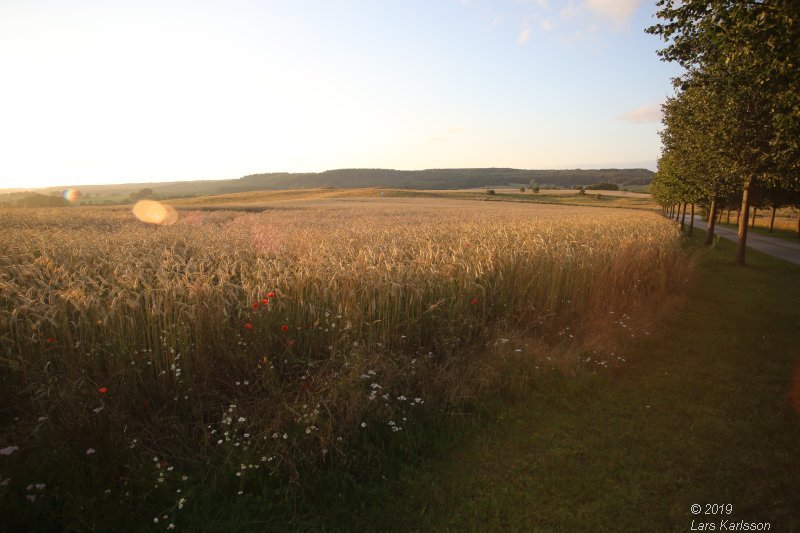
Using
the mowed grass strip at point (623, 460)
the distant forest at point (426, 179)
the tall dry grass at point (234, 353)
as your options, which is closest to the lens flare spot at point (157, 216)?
the tall dry grass at point (234, 353)

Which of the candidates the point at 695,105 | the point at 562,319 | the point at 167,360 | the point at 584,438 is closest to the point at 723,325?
the point at 562,319

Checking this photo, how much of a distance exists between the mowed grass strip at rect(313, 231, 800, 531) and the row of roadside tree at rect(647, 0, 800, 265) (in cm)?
496

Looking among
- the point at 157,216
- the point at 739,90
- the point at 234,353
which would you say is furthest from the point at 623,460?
the point at 157,216

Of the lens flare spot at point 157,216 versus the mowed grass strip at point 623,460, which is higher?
the lens flare spot at point 157,216

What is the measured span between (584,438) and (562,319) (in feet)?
10.7

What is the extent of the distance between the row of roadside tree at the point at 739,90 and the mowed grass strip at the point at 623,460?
4965mm

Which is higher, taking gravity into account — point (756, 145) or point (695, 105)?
point (695, 105)

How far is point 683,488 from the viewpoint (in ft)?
12.7

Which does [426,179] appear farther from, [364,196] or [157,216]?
[157,216]

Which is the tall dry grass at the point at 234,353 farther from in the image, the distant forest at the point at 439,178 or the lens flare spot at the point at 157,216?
the distant forest at the point at 439,178

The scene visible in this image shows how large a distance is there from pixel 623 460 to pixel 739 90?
539 inches

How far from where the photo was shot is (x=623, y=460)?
4250mm

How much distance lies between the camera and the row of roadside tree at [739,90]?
278 inches

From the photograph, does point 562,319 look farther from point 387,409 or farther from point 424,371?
point 387,409
